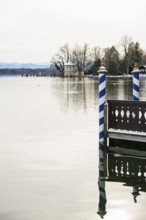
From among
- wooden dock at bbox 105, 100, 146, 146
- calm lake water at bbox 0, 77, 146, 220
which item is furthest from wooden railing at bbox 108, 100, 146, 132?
calm lake water at bbox 0, 77, 146, 220

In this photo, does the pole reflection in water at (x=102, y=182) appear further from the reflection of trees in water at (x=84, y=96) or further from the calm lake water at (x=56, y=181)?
the reflection of trees in water at (x=84, y=96)

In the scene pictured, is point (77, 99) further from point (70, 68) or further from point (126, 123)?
point (70, 68)

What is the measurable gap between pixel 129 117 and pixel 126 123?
192 mm

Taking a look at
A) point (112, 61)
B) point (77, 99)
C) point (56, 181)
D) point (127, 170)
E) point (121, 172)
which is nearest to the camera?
point (56, 181)

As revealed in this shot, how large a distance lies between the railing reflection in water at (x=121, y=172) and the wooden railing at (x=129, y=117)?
0.84m

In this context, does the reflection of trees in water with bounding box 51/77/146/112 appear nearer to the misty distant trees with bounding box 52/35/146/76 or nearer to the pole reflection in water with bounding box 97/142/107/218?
the pole reflection in water with bounding box 97/142/107/218

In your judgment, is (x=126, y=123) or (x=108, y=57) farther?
(x=108, y=57)

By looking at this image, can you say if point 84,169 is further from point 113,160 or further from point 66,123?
point 66,123

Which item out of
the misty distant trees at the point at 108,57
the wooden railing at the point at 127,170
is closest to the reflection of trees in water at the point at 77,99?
the wooden railing at the point at 127,170

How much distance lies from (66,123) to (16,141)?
5.69 meters

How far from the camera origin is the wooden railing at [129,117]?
12438mm

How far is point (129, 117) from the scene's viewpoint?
1267 centimetres

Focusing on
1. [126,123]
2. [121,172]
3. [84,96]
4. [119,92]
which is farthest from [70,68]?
[121,172]

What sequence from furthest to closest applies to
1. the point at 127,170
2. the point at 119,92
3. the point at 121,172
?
the point at 119,92
the point at 127,170
the point at 121,172
